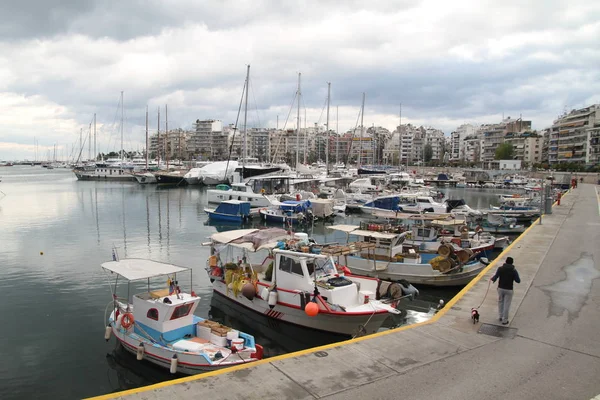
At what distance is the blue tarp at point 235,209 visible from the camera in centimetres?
4431

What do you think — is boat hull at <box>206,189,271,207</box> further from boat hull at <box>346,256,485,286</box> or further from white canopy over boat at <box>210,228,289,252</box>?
white canopy over boat at <box>210,228,289,252</box>

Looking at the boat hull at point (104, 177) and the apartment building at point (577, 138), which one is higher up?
the apartment building at point (577, 138)

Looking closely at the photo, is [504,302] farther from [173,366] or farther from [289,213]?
[289,213]

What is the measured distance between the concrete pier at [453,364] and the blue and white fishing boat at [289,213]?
30100 mm

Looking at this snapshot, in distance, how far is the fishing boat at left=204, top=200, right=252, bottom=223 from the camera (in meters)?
Answer: 44.2

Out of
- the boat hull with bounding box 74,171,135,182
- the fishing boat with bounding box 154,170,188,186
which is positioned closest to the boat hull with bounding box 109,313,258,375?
the fishing boat with bounding box 154,170,188,186

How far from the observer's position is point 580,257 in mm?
18969

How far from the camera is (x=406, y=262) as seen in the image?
20891mm

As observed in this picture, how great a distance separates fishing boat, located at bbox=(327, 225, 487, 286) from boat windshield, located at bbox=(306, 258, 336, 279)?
3316 millimetres

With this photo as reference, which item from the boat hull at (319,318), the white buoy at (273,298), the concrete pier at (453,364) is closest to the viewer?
the concrete pier at (453,364)

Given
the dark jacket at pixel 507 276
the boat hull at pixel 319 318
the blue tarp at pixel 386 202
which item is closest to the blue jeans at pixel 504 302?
the dark jacket at pixel 507 276

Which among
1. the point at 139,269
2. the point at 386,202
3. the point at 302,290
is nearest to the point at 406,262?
the point at 302,290

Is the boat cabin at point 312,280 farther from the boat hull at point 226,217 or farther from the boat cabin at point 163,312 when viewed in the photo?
the boat hull at point 226,217

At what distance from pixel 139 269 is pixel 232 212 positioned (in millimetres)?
30524
